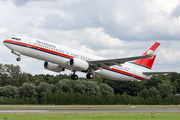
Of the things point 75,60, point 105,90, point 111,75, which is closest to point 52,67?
point 75,60

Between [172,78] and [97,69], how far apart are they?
423ft

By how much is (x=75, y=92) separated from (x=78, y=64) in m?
60.2

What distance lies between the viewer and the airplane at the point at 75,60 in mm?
41500

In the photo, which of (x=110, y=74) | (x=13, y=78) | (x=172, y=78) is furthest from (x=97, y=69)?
(x=172, y=78)

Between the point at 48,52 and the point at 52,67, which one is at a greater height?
the point at 48,52

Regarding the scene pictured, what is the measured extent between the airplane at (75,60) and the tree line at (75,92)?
31499 mm

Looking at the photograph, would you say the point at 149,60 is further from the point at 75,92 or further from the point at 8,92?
the point at 8,92

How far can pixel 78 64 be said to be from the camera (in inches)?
1743

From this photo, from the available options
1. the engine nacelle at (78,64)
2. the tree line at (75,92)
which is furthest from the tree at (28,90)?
the engine nacelle at (78,64)

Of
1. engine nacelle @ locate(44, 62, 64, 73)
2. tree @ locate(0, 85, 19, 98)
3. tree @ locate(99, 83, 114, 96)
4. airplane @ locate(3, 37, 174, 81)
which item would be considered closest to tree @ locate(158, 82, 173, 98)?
tree @ locate(99, 83, 114, 96)

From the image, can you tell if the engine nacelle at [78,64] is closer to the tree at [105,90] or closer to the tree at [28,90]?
the tree at [28,90]

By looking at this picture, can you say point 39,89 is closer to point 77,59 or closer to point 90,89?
point 90,89

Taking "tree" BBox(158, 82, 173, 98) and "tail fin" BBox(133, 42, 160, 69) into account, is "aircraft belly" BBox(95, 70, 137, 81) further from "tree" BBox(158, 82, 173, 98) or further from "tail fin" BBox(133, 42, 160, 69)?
"tree" BBox(158, 82, 173, 98)

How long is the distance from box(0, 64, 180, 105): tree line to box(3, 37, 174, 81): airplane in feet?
103
